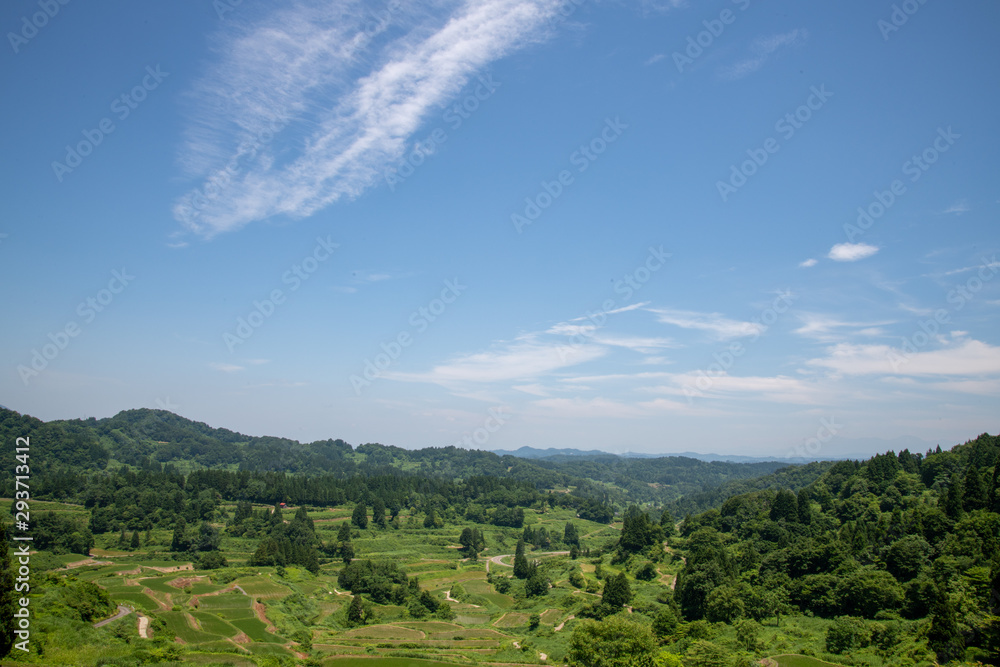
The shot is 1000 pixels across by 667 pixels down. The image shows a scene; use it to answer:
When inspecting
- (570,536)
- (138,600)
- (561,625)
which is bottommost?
(570,536)

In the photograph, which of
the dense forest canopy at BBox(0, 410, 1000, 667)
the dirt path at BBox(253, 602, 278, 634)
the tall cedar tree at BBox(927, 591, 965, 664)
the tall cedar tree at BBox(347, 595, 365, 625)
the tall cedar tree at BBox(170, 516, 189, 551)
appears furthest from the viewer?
the tall cedar tree at BBox(170, 516, 189, 551)

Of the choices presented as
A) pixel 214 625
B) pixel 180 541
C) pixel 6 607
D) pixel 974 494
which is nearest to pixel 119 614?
pixel 214 625

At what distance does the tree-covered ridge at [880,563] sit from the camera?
38.6 metres

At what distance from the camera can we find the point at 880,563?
5244 centimetres

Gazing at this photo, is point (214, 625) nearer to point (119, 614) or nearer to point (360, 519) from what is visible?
point (119, 614)

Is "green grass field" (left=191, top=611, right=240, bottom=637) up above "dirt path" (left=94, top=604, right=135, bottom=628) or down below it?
below

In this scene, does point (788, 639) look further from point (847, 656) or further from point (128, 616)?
point (128, 616)

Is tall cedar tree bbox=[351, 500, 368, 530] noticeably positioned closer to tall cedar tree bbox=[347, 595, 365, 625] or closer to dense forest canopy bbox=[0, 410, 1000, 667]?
dense forest canopy bbox=[0, 410, 1000, 667]

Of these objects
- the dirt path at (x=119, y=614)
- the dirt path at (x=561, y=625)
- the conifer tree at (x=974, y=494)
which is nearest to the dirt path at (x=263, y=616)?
the dirt path at (x=119, y=614)

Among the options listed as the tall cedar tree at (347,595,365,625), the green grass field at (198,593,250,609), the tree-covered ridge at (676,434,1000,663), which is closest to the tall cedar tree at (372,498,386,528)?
the tall cedar tree at (347,595,365,625)

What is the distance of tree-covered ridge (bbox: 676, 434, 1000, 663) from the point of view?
3862cm

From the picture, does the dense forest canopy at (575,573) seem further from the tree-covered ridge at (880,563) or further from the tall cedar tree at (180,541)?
the tall cedar tree at (180,541)

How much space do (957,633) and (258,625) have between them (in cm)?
5675

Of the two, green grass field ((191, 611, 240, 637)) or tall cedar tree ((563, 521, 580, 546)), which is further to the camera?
tall cedar tree ((563, 521, 580, 546))
